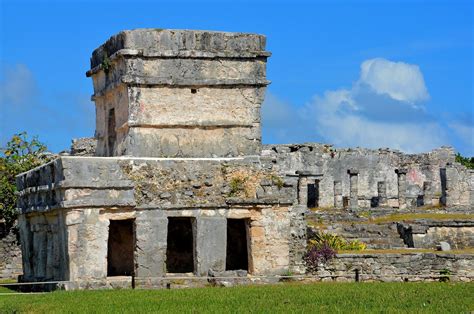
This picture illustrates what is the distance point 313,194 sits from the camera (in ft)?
153

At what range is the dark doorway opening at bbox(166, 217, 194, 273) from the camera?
26812mm

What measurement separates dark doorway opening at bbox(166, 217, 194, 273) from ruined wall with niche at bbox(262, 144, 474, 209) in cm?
1554

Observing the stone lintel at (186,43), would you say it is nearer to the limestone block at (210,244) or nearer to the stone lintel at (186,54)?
the stone lintel at (186,54)

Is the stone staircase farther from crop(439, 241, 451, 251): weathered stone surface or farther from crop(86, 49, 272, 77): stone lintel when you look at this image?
crop(86, 49, 272, 77): stone lintel

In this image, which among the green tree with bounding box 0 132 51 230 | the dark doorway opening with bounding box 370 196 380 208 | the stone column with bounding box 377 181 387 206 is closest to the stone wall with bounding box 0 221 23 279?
the green tree with bounding box 0 132 51 230

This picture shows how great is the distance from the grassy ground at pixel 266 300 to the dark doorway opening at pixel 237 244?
439 centimetres

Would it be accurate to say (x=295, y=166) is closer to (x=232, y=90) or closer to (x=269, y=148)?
(x=269, y=148)

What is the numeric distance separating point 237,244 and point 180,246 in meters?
1.37

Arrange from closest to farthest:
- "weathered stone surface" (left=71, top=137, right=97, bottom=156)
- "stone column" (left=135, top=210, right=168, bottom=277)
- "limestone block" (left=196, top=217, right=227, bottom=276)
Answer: "stone column" (left=135, top=210, right=168, bottom=277), "limestone block" (left=196, top=217, right=227, bottom=276), "weathered stone surface" (left=71, top=137, right=97, bottom=156)

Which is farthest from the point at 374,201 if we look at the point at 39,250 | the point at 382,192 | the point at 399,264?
the point at 39,250

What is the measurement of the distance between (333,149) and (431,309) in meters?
33.0

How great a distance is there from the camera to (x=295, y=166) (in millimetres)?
46281

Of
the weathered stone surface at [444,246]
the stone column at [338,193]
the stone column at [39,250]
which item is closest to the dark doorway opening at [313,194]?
the stone column at [338,193]

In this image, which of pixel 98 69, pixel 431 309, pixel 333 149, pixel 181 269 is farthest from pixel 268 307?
pixel 333 149
